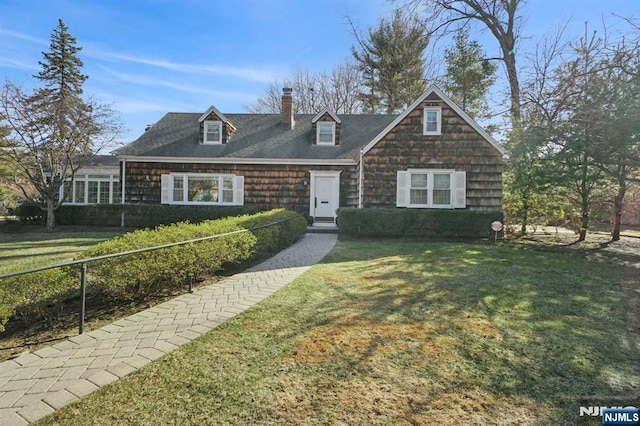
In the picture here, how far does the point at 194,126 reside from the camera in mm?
18156

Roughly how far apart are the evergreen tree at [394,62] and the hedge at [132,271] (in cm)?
→ 2261

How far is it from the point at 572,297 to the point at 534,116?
771 cm

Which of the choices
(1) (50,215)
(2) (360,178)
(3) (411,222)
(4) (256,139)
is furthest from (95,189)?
(3) (411,222)

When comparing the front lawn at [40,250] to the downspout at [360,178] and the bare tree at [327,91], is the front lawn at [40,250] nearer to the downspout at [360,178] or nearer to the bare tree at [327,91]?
the downspout at [360,178]

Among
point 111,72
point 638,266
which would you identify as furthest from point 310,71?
point 638,266

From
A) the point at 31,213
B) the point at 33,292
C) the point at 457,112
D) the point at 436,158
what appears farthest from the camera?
the point at 31,213

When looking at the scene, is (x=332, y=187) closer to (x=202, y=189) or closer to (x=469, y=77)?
(x=202, y=189)

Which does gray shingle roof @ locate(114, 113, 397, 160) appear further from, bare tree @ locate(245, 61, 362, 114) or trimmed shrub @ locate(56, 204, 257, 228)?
bare tree @ locate(245, 61, 362, 114)

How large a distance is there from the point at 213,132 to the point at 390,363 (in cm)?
1625

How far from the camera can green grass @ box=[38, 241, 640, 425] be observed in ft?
7.55

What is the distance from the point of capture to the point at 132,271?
4.46m

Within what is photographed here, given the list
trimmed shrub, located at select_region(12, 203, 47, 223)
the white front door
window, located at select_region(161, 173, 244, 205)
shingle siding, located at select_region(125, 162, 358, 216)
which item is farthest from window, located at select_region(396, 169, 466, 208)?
trimmed shrub, located at select_region(12, 203, 47, 223)

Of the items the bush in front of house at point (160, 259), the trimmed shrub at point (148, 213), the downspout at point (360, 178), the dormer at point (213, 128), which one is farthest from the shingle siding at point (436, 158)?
the bush in front of house at point (160, 259)

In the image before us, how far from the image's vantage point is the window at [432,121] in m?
13.6
